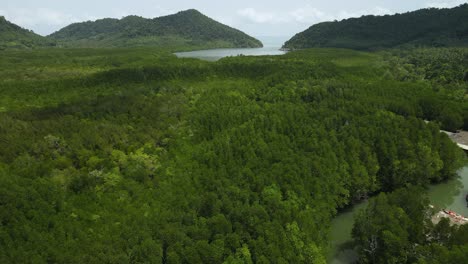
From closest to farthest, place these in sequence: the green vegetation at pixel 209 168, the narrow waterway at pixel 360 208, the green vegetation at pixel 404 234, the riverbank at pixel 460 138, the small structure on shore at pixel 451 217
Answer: the green vegetation at pixel 209 168
the green vegetation at pixel 404 234
the narrow waterway at pixel 360 208
the small structure on shore at pixel 451 217
the riverbank at pixel 460 138

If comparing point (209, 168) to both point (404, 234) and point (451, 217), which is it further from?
point (451, 217)

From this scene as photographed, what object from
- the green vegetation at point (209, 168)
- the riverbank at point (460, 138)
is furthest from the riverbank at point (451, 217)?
the riverbank at point (460, 138)

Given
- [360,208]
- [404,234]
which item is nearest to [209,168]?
[360,208]

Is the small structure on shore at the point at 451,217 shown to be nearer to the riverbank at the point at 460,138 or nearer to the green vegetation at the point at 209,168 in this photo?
the green vegetation at the point at 209,168

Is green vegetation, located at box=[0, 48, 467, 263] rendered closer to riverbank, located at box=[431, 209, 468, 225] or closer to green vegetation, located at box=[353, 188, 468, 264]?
green vegetation, located at box=[353, 188, 468, 264]

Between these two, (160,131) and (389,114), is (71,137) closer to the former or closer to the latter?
(160,131)

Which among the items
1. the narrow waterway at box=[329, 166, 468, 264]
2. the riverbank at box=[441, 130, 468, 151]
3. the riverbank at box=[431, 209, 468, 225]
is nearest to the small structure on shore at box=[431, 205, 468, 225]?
the riverbank at box=[431, 209, 468, 225]
